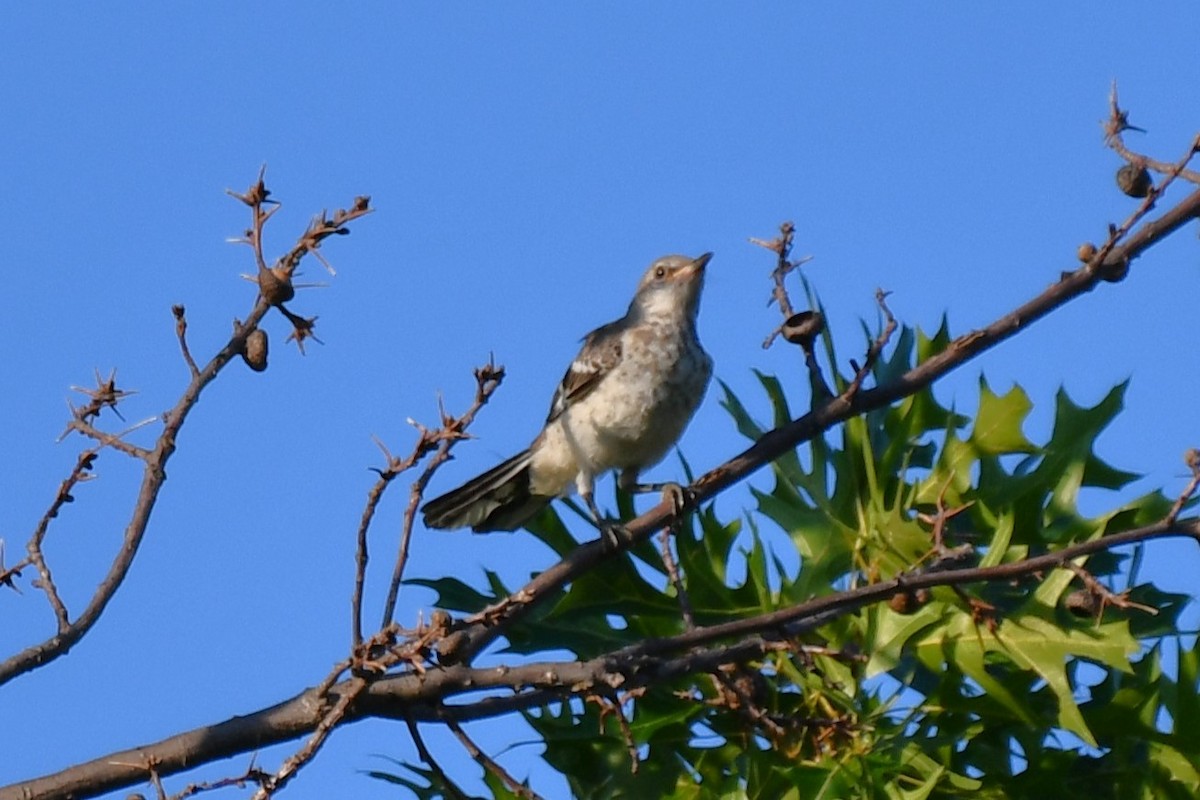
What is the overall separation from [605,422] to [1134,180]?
3379 mm

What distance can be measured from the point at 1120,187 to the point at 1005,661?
5.67ft

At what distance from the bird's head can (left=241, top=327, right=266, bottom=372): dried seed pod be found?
3.78 meters

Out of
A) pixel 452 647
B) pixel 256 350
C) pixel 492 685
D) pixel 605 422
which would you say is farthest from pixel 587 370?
pixel 256 350

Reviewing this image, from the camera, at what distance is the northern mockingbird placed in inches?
258

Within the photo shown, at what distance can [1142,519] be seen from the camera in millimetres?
5277

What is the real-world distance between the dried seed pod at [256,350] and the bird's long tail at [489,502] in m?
2.79

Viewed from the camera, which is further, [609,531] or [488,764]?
[609,531]

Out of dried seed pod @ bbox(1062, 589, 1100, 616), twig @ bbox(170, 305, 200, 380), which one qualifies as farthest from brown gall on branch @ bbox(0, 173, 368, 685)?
dried seed pod @ bbox(1062, 589, 1100, 616)

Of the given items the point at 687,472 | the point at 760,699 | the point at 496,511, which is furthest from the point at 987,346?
the point at 496,511

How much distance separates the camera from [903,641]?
4.73 metres

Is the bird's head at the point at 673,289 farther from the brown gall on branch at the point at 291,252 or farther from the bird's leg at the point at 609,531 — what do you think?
the brown gall on branch at the point at 291,252

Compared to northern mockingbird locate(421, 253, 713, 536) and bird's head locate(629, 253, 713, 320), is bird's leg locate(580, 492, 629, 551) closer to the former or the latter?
northern mockingbird locate(421, 253, 713, 536)

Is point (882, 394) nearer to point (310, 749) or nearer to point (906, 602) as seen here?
point (906, 602)

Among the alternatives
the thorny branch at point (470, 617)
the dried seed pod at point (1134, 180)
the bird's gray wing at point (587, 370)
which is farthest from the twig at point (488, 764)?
the bird's gray wing at point (587, 370)
